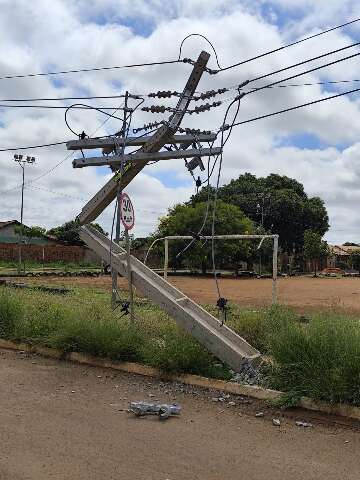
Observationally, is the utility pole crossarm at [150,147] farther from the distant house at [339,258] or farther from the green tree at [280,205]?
the distant house at [339,258]

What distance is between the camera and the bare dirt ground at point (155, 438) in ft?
15.1

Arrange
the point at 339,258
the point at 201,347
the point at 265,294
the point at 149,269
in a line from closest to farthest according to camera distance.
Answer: the point at 201,347, the point at 149,269, the point at 265,294, the point at 339,258

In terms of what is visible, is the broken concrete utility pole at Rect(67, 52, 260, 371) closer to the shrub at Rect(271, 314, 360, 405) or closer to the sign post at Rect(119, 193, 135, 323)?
the sign post at Rect(119, 193, 135, 323)

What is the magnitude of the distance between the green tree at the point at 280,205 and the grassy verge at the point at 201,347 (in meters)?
50.5

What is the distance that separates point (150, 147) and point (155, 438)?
5.50 m

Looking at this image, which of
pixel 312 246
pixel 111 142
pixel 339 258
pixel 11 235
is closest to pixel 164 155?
pixel 111 142

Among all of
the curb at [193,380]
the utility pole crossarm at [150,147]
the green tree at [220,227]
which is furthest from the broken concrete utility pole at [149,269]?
the green tree at [220,227]

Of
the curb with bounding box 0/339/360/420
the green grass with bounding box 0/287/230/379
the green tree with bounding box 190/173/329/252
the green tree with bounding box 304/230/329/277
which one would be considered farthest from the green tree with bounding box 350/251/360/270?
the curb with bounding box 0/339/360/420

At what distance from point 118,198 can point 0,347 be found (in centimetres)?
340

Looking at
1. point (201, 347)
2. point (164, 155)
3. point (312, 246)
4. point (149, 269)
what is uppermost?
point (312, 246)

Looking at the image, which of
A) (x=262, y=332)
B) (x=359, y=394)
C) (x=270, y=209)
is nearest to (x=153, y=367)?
(x=262, y=332)

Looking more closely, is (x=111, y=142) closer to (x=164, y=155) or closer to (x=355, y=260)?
(x=164, y=155)

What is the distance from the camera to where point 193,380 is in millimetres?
7594

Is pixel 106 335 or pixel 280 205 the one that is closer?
pixel 106 335
